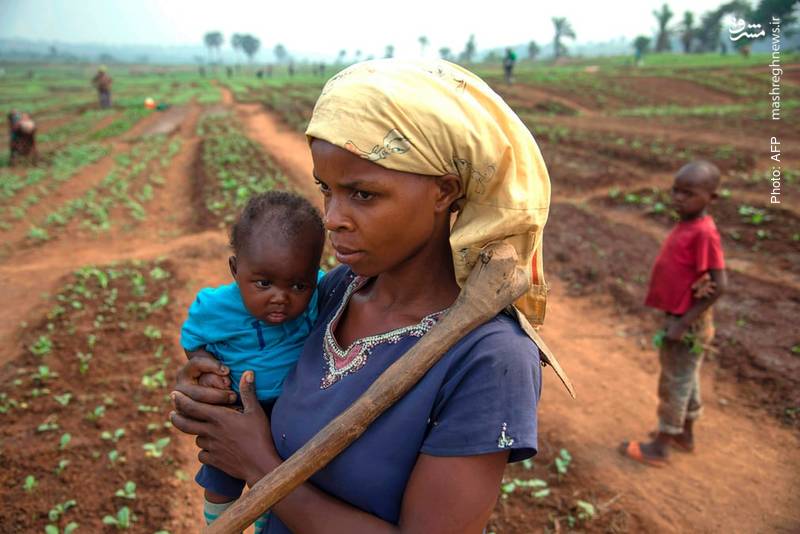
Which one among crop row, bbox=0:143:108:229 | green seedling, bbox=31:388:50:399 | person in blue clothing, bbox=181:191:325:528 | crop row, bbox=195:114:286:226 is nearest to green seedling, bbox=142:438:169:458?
green seedling, bbox=31:388:50:399

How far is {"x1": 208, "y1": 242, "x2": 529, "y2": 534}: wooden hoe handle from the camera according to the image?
3.55 feet

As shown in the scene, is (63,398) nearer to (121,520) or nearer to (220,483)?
(121,520)

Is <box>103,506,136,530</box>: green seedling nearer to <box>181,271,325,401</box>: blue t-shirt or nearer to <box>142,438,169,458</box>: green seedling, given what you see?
<box>142,438,169,458</box>: green seedling

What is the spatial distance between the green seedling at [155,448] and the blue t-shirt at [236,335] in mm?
2171

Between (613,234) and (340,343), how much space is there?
6715 millimetres

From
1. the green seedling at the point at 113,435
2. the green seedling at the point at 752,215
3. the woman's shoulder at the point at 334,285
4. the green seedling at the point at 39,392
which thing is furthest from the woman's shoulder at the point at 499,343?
the green seedling at the point at 752,215

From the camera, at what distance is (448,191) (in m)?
1.21

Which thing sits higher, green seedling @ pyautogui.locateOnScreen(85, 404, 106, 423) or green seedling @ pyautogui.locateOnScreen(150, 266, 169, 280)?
green seedling @ pyautogui.locateOnScreen(150, 266, 169, 280)

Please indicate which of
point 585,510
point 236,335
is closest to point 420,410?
point 236,335

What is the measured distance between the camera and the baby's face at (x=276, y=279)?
1.62 metres

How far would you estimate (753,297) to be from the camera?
5.53 meters

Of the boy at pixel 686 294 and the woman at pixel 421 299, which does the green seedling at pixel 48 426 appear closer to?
the woman at pixel 421 299

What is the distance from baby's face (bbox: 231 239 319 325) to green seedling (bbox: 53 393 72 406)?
297 cm

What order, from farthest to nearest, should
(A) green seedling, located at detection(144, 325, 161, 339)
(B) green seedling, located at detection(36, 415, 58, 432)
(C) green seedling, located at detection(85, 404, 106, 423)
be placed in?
(A) green seedling, located at detection(144, 325, 161, 339) < (C) green seedling, located at detection(85, 404, 106, 423) < (B) green seedling, located at detection(36, 415, 58, 432)
